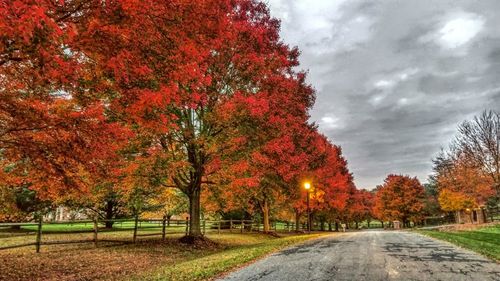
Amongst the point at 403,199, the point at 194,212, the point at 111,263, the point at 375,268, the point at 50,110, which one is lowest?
the point at 111,263

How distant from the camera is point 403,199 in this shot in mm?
70125

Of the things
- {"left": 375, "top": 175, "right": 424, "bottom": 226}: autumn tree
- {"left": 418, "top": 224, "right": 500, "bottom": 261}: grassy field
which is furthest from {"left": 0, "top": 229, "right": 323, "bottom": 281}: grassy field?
{"left": 375, "top": 175, "right": 424, "bottom": 226}: autumn tree

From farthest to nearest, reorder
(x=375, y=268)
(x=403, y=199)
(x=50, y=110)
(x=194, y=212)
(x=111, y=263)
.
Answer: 1. (x=403, y=199)
2. (x=194, y=212)
3. (x=111, y=263)
4. (x=375, y=268)
5. (x=50, y=110)

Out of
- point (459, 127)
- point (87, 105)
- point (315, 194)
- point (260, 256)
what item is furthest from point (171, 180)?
point (459, 127)

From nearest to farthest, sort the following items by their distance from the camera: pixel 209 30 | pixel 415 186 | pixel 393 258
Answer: pixel 209 30 < pixel 393 258 < pixel 415 186

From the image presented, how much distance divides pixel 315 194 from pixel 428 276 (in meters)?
30.3

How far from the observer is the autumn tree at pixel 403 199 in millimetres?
69188

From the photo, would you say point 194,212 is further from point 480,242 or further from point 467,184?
point 467,184

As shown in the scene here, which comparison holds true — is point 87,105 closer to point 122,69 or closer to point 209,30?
point 122,69

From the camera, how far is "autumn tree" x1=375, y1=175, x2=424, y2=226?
227 feet

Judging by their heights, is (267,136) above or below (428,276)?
above

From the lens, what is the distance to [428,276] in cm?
843

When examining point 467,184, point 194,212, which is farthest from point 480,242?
point 467,184

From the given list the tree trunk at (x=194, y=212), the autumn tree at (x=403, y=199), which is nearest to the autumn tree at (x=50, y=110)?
the tree trunk at (x=194, y=212)
